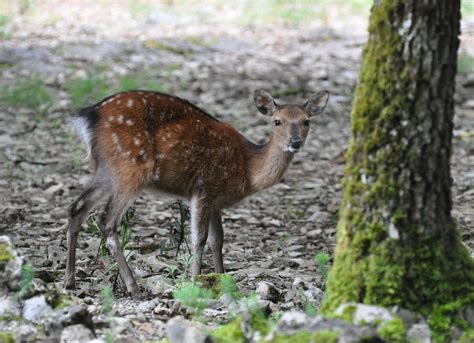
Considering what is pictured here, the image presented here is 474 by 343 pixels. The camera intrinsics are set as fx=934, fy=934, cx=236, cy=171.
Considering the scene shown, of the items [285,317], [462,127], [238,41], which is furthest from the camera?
[238,41]

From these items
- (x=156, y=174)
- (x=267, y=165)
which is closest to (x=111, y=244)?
(x=156, y=174)

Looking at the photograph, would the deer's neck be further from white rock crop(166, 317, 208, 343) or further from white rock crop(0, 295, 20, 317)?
white rock crop(166, 317, 208, 343)

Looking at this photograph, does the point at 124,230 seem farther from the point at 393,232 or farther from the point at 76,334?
the point at 393,232

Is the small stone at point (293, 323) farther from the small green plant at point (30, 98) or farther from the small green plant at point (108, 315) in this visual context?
the small green plant at point (30, 98)

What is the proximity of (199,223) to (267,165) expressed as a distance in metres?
0.79

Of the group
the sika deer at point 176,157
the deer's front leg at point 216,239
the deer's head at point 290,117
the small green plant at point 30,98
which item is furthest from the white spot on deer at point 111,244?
the small green plant at point 30,98

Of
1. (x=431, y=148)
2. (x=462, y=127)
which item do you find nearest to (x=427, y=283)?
(x=431, y=148)

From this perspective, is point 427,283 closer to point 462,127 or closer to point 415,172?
point 415,172

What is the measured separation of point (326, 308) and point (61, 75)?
902 cm

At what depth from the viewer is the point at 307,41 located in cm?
1524

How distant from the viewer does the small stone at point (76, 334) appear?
13.8 ft

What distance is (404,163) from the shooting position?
4051 millimetres

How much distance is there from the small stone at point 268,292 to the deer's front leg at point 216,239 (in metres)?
1.16

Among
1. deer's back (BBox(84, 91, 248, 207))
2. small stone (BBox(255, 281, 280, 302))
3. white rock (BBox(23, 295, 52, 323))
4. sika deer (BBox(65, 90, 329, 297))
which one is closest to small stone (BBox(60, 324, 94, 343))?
white rock (BBox(23, 295, 52, 323))
